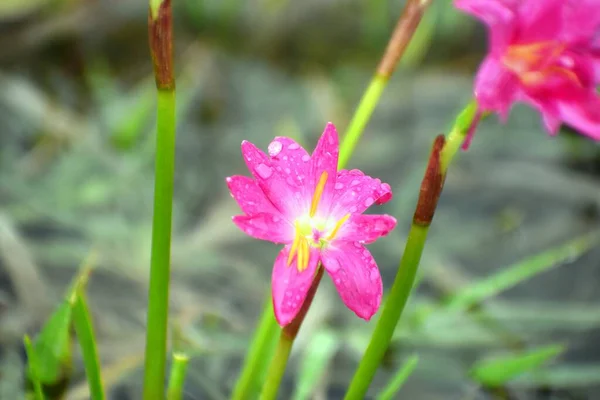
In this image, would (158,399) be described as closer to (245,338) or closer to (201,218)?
(245,338)

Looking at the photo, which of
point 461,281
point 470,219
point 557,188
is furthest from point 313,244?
point 557,188

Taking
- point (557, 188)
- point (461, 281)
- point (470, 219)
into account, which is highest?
point (557, 188)

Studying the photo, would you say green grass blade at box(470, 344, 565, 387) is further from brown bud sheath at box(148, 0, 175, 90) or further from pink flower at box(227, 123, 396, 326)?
brown bud sheath at box(148, 0, 175, 90)

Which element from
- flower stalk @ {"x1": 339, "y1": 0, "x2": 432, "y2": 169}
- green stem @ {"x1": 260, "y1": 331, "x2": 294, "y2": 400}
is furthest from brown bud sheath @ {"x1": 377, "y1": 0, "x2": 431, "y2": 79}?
green stem @ {"x1": 260, "y1": 331, "x2": 294, "y2": 400}

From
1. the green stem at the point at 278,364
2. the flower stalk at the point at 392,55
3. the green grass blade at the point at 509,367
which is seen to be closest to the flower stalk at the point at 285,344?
the green stem at the point at 278,364

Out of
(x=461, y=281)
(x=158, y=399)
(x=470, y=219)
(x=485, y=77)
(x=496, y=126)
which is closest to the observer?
(x=485, y=77)

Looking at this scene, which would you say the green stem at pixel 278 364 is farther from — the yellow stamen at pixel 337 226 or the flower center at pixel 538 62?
the flower center at pixel 538 62

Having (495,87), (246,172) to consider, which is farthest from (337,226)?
(246,172)

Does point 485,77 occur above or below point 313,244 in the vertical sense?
above
